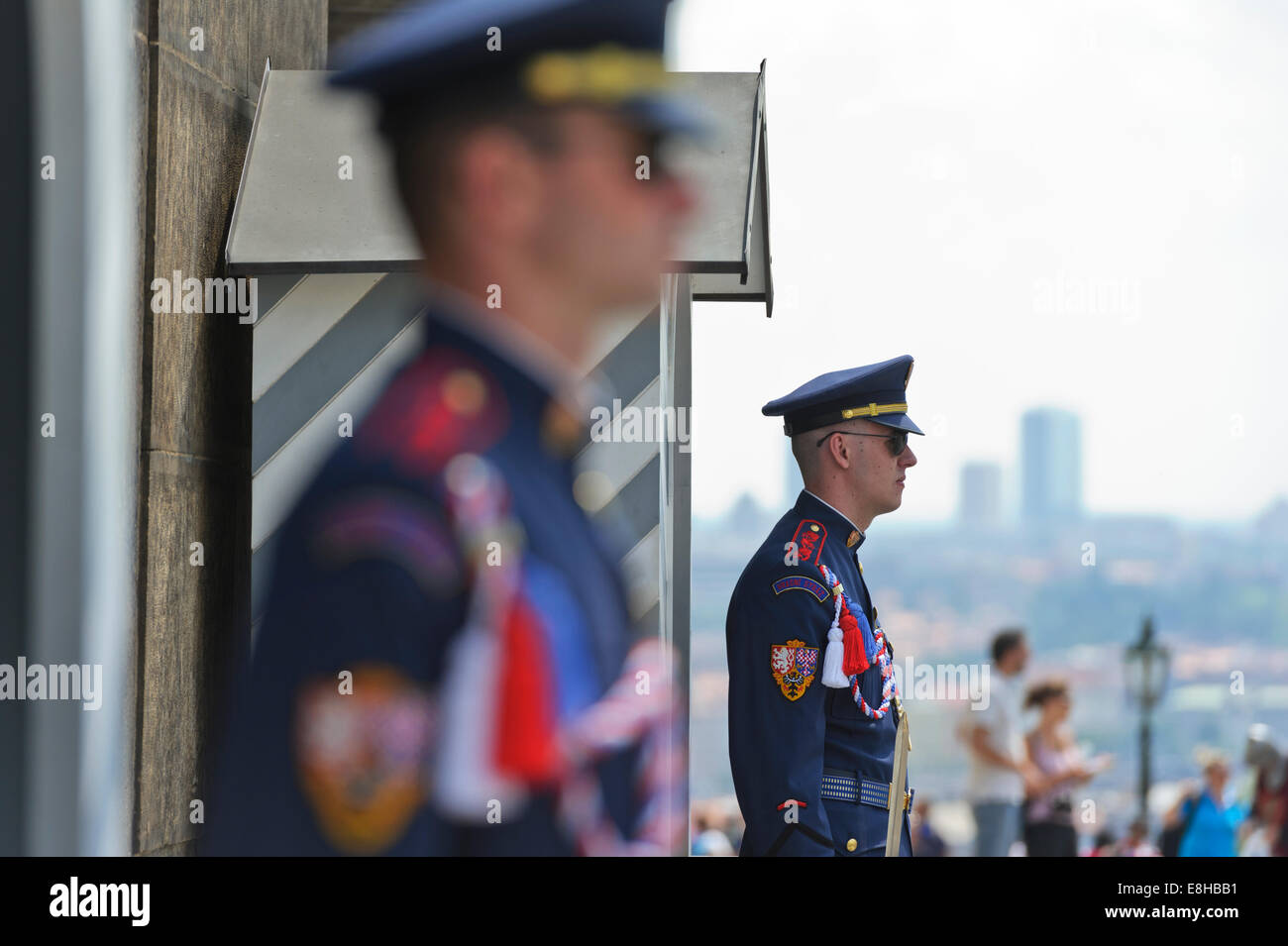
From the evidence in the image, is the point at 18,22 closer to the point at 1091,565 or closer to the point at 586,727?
the point at 586,727

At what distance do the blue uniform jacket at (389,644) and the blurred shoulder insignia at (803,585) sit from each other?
2.25 m

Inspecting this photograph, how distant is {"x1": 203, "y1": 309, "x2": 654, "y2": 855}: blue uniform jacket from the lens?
3.84ft

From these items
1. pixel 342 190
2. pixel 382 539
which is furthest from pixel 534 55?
pixel 342 190

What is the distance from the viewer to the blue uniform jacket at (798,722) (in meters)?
3.29

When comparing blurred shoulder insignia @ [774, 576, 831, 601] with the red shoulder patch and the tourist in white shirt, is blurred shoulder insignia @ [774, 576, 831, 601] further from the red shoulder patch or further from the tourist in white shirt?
the tourist in white shirt

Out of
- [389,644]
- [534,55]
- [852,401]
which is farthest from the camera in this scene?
[852,401]

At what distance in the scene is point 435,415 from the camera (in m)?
1.22

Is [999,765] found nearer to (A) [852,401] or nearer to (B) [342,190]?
(A) [852,401]

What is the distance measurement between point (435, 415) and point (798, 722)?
226 centimetres

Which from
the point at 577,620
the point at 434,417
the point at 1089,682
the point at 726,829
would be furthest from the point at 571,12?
the point at 1089,682

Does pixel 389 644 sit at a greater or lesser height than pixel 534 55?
lesser

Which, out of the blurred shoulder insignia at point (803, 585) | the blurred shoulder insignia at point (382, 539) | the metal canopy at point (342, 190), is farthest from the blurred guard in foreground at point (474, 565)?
the blurred shoulder insignia at point (803, 585)

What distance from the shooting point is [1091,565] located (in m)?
3.98
